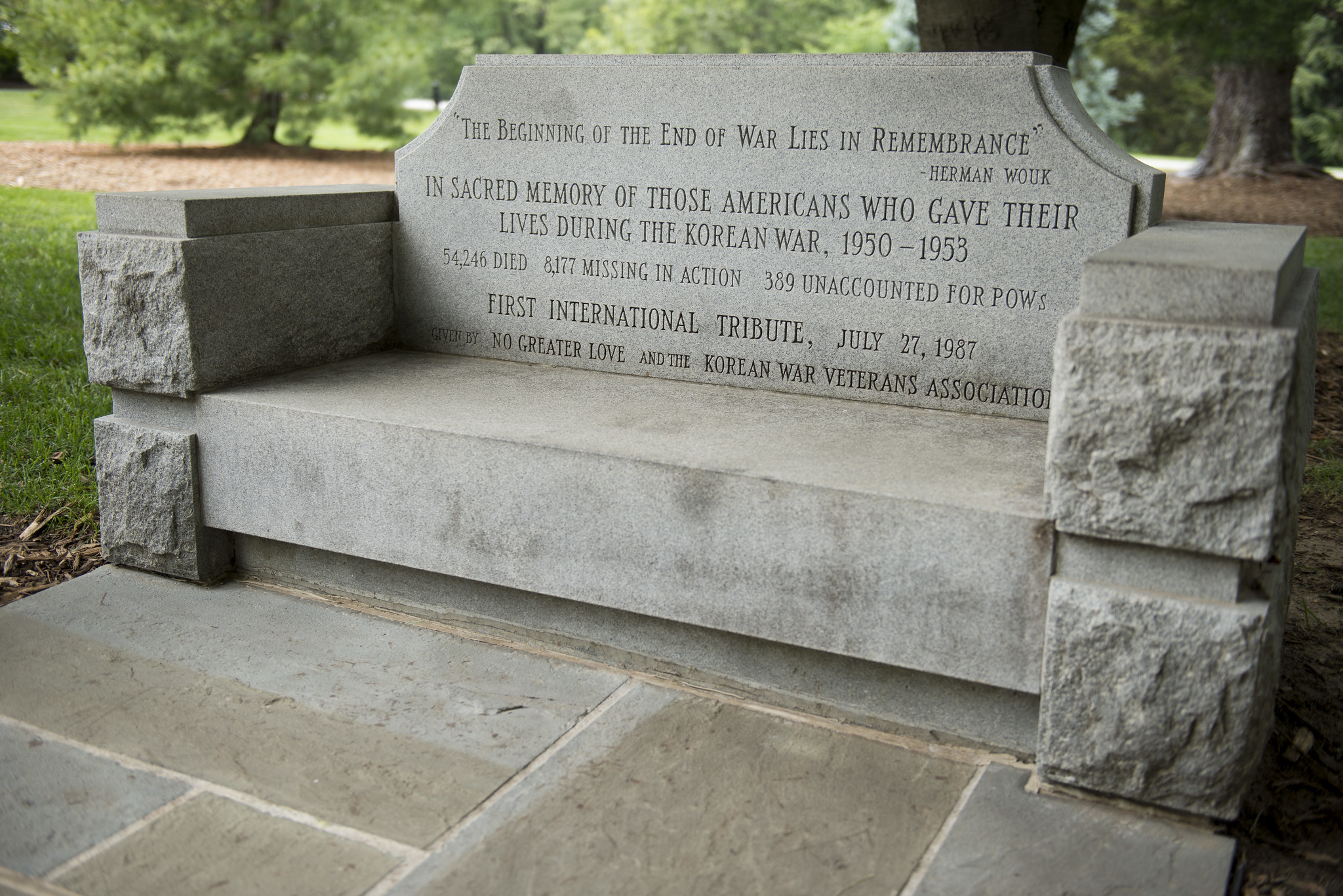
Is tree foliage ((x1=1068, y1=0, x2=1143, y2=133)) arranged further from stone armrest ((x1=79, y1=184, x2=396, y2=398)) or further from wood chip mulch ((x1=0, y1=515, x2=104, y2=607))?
wood chip mulch ((x1=0, y1=515, x2=104, y2=607))

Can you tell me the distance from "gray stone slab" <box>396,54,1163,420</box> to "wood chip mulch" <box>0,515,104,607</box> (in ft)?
4.38

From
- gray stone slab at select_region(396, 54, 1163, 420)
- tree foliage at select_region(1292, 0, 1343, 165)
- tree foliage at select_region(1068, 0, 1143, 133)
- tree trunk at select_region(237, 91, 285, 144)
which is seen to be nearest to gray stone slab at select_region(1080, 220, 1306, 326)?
gray stone slab at select_region(396, 54, 1163, 420)

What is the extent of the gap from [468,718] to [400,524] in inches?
24.9

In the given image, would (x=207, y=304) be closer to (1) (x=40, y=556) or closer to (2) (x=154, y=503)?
(2) (x=154, y=503)

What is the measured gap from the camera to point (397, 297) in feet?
13.5

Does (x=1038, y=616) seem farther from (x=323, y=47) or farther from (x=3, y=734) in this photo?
(x=323, y=47)

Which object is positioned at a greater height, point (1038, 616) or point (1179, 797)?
point (1038, 616)

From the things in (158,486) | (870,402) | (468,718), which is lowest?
(468,718)

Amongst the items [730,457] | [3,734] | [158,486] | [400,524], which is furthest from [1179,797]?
[158,486]

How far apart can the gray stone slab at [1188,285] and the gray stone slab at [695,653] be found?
0.90 meters

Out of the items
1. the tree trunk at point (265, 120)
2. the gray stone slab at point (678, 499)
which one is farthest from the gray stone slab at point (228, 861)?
the tree trunk at point (265, 120)

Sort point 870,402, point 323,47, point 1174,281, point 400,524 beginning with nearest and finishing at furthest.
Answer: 1. point 1174,281
2. point 400,524
3. point 870,402
4. point 323,47

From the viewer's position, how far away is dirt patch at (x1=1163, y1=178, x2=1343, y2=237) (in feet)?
39.9

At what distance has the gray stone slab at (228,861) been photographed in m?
2.14
